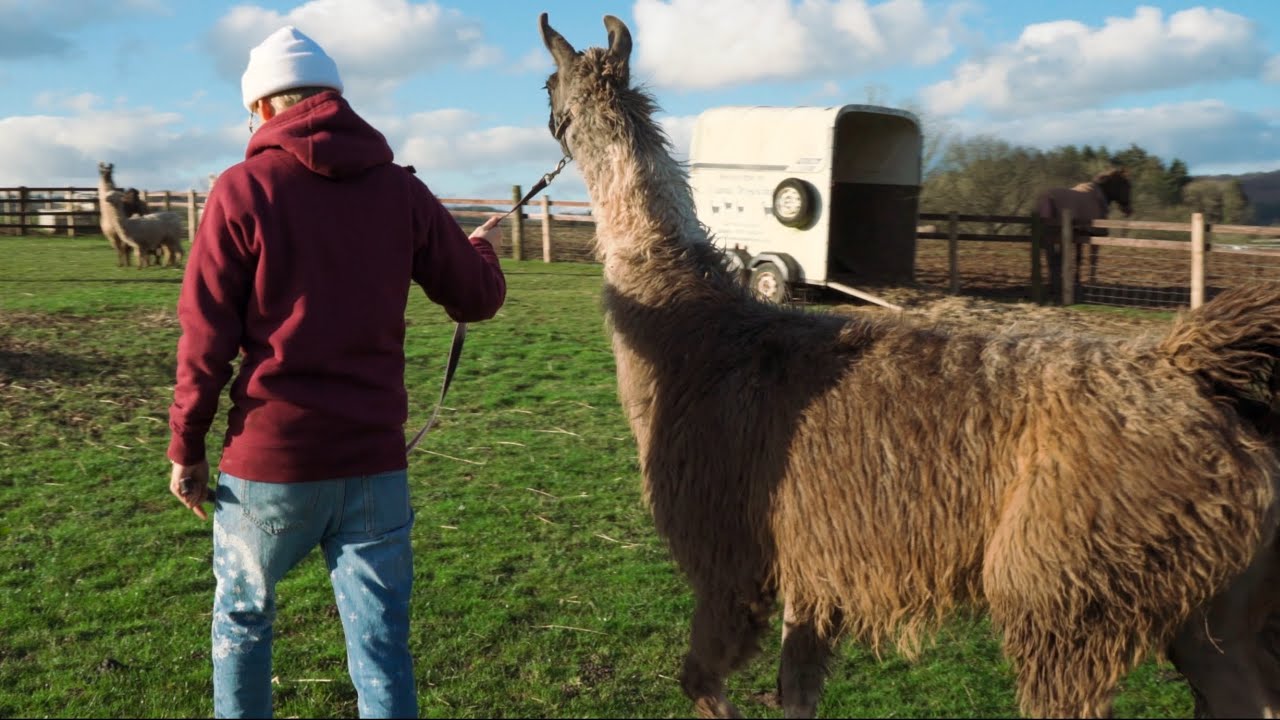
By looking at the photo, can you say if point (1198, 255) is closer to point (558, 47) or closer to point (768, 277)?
point (768, 277)

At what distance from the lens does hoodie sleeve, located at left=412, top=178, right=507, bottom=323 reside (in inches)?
116

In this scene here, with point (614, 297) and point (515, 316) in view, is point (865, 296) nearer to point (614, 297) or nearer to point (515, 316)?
point (515, 316)

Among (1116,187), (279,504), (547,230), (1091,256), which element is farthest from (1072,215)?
(279,504)

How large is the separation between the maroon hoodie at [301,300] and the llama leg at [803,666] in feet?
5.29

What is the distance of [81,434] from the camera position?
7.72 m

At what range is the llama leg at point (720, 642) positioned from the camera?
3361 mm

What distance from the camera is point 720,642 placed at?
11.1 ft

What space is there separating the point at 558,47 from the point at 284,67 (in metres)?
1.56

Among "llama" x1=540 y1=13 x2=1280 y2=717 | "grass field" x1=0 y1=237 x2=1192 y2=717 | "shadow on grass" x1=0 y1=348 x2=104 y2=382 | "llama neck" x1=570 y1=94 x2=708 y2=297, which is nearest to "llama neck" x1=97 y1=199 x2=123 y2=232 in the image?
"shadow on grass" x1=0 y1=348 x2=104 y2=382

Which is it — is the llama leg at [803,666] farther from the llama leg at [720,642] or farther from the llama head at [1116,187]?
the llama head at [1116,187]

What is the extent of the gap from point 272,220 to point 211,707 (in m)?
2.19

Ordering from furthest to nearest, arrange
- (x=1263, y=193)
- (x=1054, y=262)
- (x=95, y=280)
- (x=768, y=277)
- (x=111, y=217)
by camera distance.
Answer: (x=1263, y=193)
(x=111, y=217)
(x=95, y=280)
(x=1054, y=262)
(x=768, y=277)

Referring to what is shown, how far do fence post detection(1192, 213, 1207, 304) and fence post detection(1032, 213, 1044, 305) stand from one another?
7.11 ft

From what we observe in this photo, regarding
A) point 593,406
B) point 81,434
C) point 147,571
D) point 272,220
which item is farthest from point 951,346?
point 81,434
